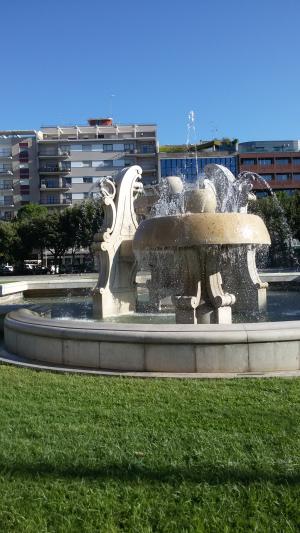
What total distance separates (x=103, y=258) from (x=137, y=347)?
5.65m

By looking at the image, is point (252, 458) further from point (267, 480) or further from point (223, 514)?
point (223, 514)

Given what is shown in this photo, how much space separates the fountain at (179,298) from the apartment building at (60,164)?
6784 cm

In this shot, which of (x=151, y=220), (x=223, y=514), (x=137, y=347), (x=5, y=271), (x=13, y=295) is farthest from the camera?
(x=5, y=271)

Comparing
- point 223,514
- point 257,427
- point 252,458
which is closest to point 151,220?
point 257,427

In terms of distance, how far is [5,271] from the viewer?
187 ft

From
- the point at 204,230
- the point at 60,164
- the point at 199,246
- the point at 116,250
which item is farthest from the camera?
the point at 60,164

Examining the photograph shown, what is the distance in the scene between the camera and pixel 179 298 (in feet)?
28.8

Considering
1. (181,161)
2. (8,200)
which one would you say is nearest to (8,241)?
(8,200)

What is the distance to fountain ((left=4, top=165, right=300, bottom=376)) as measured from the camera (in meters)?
6.12

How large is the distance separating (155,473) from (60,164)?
259ft

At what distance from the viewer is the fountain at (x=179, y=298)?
612cm

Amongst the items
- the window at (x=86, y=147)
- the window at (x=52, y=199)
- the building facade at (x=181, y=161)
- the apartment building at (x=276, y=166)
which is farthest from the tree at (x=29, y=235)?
the apartment building at (x=276, y=166)

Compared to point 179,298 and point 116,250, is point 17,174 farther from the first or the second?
point 179,298

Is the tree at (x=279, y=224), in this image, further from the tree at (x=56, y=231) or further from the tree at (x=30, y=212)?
the tree at (x=30, y=212)
